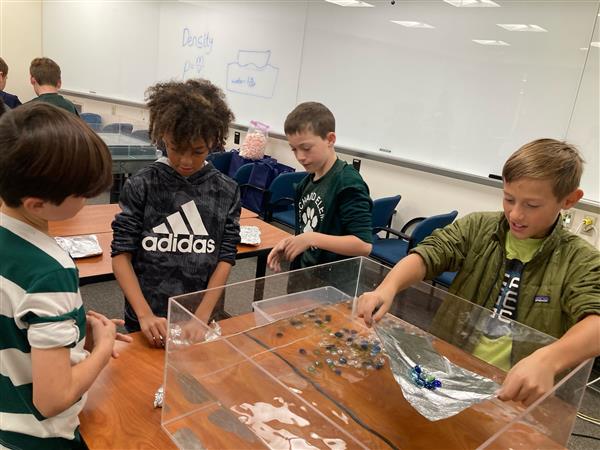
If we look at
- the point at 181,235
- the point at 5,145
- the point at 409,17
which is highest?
the point at 409,17

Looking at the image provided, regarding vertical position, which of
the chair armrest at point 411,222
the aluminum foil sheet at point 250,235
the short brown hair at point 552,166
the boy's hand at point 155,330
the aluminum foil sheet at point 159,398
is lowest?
the chair armrest at point 411,222

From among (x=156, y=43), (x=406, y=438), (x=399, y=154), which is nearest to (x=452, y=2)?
(x=399, y=154)

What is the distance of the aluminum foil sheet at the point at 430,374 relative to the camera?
101 centimetres

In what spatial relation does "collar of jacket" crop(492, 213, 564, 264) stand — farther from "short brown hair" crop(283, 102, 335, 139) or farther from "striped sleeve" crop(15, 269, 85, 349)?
"striped sleeve" crop(15, 269, 85, 349)

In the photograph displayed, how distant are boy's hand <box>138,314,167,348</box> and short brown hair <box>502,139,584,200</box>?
101 cm

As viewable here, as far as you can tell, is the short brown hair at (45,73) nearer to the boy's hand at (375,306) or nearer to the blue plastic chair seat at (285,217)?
the blue plastic chair seat at (285,217)

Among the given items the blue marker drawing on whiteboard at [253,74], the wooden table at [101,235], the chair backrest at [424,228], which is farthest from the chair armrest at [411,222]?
the blue marker drawing on whiteboard at [253,74]

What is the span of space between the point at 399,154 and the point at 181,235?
278cm

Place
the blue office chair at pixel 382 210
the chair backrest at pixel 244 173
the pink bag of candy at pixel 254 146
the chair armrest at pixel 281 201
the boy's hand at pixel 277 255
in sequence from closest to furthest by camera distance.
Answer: the boy's hand at pixel 277 255, the blue office chair at pixel 382 210, the chair armrest at pixel 281 201, the chair backrest at pixel 244 173, the pink bag of candy at pixel 254 146

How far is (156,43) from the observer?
20.5ft

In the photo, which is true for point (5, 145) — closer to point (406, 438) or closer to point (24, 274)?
point (24, 274)

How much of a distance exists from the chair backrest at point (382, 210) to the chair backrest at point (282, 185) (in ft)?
2.39

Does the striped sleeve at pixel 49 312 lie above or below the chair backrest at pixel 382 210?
above

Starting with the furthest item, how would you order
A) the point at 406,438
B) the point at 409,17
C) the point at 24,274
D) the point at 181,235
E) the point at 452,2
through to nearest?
the point at 409,17
the point at 452,2
the point at 181,235
the point at 406,438
the point at 24,274
